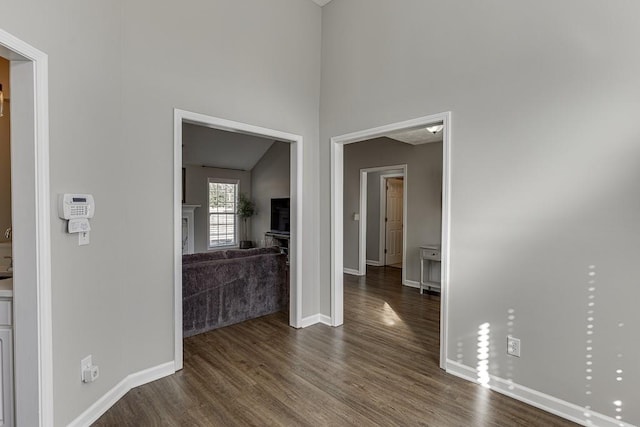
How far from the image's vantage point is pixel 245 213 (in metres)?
9.10

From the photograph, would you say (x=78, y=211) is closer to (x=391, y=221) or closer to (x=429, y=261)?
(x=429, y=261)

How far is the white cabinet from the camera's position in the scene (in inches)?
69.7

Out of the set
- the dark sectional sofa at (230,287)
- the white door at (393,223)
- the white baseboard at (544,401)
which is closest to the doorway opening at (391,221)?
the white door at (393,223)

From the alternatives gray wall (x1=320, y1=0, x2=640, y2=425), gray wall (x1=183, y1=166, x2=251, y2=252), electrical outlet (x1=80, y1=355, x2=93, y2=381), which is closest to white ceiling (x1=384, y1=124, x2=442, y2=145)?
gray wall (x1=320, y1=0, x2=640, y2=425)

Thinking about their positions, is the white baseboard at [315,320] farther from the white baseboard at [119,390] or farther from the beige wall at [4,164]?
the beige wall at [4,164]

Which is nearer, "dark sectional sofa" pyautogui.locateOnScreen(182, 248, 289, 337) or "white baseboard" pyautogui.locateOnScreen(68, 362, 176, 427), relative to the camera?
"white baseboard" pyautogui.locateOnScreen(68, 362, 176, 427)

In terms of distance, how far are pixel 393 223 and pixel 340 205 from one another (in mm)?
4200

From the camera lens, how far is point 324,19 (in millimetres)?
3926

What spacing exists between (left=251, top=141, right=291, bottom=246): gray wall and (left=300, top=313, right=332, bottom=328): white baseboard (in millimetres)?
4818

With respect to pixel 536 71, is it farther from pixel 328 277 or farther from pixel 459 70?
pixel 328 277

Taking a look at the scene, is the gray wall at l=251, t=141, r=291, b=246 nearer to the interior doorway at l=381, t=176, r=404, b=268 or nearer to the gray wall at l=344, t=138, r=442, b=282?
the interior doorway at l=381, t=176, r=404, b=268

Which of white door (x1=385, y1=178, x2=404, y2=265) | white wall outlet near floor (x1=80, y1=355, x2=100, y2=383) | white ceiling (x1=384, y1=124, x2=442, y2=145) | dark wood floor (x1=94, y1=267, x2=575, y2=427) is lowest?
dark wood floor (x1=94, y1=267, x2=575, y2=427)

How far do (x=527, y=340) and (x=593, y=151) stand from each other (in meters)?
1.36

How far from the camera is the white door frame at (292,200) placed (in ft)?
8.99
